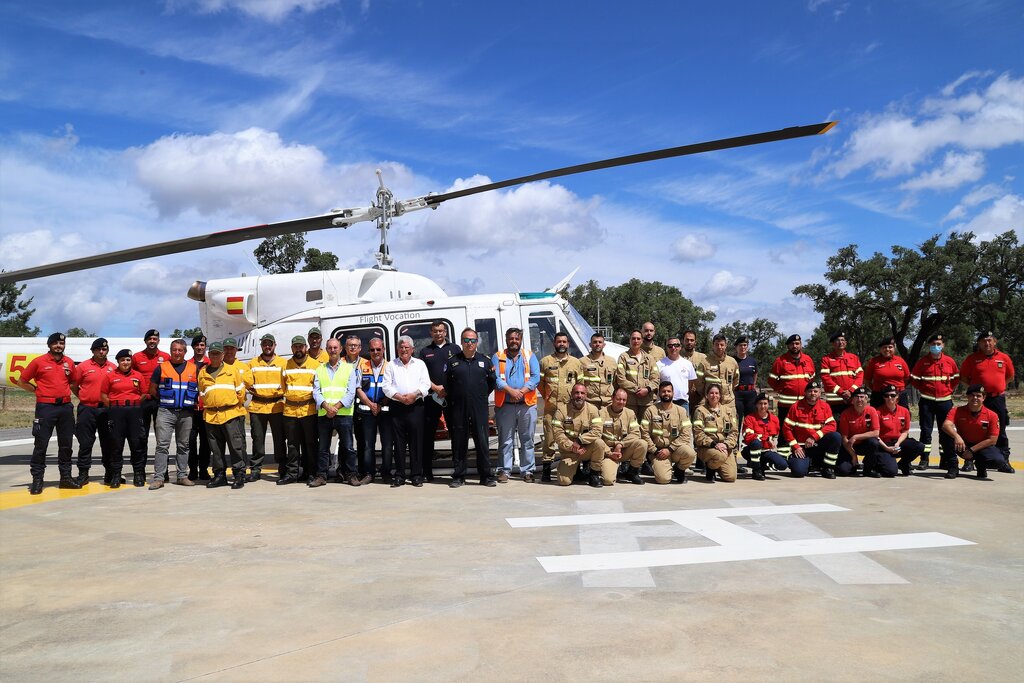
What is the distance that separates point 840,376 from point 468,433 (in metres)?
4.73

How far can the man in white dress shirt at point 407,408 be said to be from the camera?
Answer: 26.6 feet

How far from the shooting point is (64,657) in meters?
3.28

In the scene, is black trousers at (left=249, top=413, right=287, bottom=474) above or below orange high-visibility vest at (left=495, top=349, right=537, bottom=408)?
below

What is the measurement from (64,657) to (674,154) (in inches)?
240

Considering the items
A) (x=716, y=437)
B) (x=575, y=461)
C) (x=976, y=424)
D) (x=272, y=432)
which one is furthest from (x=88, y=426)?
(x=976, y=424)

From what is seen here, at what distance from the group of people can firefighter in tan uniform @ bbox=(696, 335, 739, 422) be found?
0.09 feet

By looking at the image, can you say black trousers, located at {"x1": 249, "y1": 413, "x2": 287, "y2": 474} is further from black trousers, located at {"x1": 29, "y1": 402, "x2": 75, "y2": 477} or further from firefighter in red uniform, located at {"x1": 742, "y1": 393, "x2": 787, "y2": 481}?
firefighter in red uniform, located at {"x1": 742, "y1": 393, "x2": 787, "y2": 481}

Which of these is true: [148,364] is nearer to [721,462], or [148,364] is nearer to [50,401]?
[50,401]

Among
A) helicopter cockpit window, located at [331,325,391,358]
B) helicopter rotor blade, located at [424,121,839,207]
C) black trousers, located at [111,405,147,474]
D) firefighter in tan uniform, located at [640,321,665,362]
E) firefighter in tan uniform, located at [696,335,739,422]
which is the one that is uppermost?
helicopter rotor blade, located at [424,121,839,207]

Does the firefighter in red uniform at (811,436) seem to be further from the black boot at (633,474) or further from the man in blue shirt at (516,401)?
the man in blue shirt at (516,401)

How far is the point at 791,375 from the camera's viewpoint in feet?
29.6

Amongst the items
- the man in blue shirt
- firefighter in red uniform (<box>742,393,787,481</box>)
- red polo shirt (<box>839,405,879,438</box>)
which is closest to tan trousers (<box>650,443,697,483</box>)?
firefighter in red uniform (<box>742,393,787,481</box>)

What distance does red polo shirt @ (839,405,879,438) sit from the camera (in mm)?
8469

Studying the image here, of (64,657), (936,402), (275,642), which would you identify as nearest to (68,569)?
(64,657)
